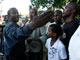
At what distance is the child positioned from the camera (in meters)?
2.92

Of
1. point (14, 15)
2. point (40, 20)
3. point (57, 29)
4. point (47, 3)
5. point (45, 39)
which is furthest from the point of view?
point (47, 3)

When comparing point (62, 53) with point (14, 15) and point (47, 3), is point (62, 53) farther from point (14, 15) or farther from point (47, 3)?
point (47, 3)

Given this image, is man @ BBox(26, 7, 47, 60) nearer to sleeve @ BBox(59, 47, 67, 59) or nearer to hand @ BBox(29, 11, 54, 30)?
sleeve @ BBox(59, 47, 67, 59)

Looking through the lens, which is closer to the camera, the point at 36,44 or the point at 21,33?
the point at 21,33

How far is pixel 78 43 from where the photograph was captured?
159 centimetres

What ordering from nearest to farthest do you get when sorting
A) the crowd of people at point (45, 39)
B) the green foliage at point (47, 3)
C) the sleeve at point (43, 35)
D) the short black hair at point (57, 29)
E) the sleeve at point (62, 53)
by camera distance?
1. the crowd of people at point (45, 39)
2. the sleeve at point (62, 53)
3. the short black hair at point (57, 29)
4. the sleeve at point (43, 35)
5. the green foliage at point (47, 3)

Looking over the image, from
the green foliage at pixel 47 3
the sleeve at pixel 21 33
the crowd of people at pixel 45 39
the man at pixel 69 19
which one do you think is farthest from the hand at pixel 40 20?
the green foliage at pixel 47 3

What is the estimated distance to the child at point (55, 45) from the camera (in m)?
2.92

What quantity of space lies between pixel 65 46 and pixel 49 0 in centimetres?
1992

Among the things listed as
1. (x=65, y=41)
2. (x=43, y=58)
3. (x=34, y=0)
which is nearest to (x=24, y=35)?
(x=65, y=41)

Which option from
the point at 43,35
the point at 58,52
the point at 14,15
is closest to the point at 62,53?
the point at 58,52

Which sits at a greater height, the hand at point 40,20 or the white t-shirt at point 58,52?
the hand at point 40,20

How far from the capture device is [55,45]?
118 inches

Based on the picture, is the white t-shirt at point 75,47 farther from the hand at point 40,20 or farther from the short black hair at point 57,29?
the short black hair at point 57,29
